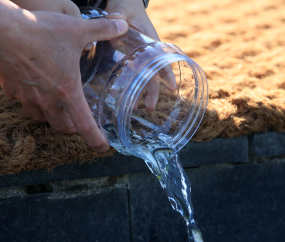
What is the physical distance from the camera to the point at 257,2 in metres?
2.11

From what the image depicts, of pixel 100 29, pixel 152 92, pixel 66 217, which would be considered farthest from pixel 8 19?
pixel 66 217

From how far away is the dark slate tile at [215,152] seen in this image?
1099mm

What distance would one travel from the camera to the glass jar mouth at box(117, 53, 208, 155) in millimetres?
754

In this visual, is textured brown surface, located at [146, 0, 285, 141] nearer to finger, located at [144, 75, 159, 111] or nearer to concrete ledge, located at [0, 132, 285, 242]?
concrete ledge, located at [0, 132, 285, 242]

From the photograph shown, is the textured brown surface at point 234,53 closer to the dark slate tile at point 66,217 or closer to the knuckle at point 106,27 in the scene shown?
the dark slate tile at point 66,217

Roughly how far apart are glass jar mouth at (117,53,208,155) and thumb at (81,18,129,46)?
0.12m

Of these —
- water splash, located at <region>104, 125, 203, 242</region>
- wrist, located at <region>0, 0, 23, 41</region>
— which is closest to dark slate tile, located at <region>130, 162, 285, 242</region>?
water splash, located at <region>104, 125, 203, 242</region>

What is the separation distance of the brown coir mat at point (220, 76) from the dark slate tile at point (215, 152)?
0.04 meters

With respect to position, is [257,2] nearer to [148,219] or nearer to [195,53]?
[195,53]

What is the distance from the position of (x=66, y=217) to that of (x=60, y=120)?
36 centimetres

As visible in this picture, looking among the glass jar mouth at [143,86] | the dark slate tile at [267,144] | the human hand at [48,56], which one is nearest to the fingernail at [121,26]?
the human hand at [48,56]

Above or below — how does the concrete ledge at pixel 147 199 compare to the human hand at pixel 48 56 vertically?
below

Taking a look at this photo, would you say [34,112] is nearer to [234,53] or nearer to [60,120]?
[60,120]

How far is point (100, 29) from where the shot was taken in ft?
2.33
